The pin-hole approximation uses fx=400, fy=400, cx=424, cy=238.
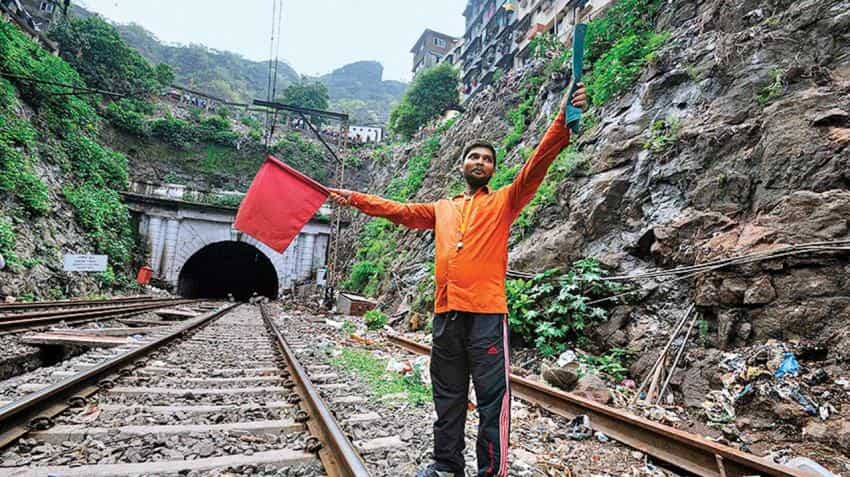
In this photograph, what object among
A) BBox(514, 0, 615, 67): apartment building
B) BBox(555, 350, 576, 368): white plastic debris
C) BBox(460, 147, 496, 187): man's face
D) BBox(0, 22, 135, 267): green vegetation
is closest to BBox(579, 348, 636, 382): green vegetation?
BBox(555, 350, 576, 368): white plastic debris

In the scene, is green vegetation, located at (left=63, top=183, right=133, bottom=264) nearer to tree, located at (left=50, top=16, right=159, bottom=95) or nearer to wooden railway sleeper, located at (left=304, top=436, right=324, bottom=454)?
tree, located at (left=50, top=16, right=159, bottom=95)

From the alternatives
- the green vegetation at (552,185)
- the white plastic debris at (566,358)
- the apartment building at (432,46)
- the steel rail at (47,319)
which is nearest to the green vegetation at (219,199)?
the steel rail at (47,319)

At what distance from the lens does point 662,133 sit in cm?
578

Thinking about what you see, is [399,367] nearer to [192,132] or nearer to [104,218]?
[104,218]

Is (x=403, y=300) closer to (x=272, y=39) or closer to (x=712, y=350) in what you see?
(x=712, y=350)

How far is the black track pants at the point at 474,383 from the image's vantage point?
195cm

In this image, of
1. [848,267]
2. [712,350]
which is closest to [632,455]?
[712,350]

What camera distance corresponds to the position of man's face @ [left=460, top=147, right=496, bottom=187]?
226 cm

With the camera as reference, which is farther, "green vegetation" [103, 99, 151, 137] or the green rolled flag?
"green vegetation" [103, 99, 151, 137]

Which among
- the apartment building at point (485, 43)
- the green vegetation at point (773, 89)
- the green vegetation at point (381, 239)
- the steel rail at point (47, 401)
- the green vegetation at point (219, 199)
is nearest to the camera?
the steel rail at point (47, 401)

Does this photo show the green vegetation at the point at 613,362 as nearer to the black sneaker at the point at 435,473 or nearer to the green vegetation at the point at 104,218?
the black sneaker at the point at 435,473

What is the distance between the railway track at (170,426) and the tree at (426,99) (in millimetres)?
27184

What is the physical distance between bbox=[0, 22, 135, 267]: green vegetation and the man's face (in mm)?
15674

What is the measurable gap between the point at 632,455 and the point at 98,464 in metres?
3.01
